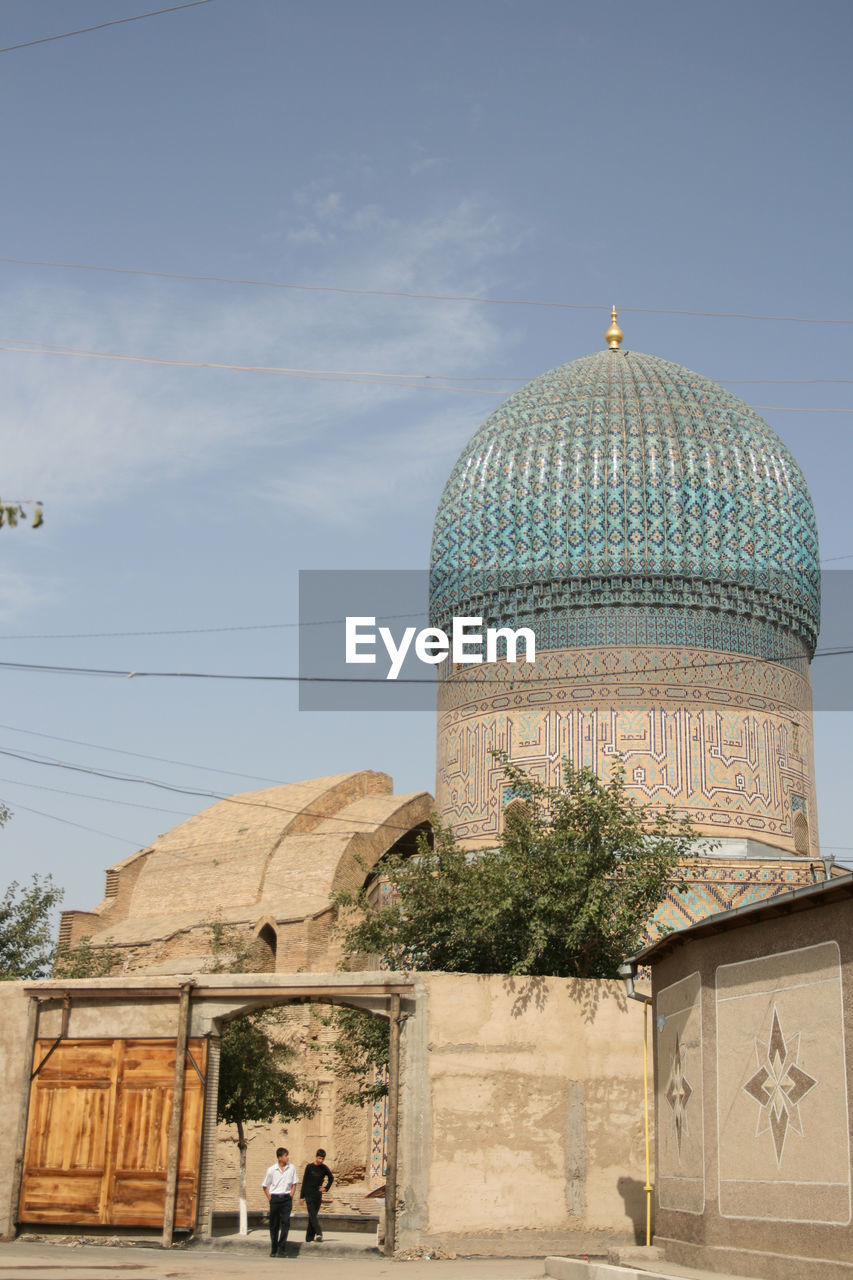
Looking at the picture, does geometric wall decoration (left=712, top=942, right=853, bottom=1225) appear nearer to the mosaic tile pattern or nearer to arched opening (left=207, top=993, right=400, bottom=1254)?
the mosaic tile pattern

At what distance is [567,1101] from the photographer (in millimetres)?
12258

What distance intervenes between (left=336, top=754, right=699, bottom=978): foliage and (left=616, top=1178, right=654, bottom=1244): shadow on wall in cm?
197

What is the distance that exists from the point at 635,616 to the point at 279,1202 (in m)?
10.3

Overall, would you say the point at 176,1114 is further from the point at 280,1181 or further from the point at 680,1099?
the point at 680,1099

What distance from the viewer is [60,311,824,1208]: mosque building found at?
1950 cm

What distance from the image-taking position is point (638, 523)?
2036cm

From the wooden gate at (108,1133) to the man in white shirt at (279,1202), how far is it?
2.05ft

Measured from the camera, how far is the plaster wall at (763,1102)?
27.5 feet

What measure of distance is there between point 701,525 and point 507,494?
272 cm

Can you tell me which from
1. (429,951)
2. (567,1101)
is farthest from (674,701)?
(567,1101)

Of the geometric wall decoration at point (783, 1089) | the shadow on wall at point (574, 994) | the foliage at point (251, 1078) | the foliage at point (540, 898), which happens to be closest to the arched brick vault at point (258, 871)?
the foliage at point (251, 1078)

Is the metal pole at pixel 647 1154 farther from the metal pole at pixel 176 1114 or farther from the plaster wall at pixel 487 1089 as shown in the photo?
the metal pole at pixel 176 1114

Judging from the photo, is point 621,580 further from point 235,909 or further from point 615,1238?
point 615,1238

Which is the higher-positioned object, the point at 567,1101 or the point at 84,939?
the point at 84,939
